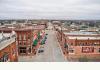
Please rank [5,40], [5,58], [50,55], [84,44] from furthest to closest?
[50,55], [84,44], [5,40], [5,58]

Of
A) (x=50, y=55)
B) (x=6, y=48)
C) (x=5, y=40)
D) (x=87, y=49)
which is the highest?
(x=5, y=40)

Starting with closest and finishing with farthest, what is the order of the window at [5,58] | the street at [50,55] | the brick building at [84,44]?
the window at [5,58], the brick building at [84,44], the street at [50,55]

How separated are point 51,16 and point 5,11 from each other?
56cm

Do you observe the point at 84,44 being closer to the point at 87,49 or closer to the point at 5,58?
the point at 87,49

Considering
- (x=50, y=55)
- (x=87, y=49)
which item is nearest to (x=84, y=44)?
(x=87, y=49)

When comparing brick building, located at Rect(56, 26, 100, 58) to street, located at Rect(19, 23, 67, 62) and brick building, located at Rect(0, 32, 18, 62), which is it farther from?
brick building, located at Rect(0, 32, 18, 62)

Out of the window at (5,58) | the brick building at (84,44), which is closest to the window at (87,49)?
the brick building at (84,44)

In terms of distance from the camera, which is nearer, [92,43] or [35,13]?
[35,13]

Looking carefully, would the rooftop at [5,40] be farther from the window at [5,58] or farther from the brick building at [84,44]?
the brick building at [84,44]

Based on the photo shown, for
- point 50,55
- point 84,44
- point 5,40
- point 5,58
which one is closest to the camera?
point 5,58

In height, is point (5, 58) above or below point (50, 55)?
above
